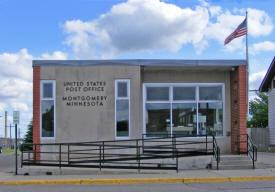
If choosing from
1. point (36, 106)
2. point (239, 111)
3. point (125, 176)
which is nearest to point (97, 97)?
point (36, 106)

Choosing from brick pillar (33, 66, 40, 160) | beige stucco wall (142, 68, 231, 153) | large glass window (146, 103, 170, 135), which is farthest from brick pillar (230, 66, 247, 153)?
brick pillar (33, 66, 40, 160)

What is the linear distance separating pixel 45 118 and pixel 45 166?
224 centimetres

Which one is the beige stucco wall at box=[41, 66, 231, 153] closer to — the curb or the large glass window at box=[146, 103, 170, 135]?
the large glass window at box=[146, 103, 170, 135]

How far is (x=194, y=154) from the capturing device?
14.9 metres

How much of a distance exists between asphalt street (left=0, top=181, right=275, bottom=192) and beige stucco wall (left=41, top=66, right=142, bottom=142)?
448 cm

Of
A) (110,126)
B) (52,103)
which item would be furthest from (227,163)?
(52,103)

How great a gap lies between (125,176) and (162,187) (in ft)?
7.71

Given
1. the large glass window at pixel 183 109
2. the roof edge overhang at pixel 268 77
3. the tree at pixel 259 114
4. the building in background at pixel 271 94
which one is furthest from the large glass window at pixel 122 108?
the tree at pixel 259 114

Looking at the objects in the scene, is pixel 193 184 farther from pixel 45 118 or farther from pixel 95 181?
pixel 45 118

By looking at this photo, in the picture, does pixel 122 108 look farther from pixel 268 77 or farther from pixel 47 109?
pixel 268 77

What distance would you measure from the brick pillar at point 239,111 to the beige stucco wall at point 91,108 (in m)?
4.25

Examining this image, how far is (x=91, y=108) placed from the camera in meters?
15.9

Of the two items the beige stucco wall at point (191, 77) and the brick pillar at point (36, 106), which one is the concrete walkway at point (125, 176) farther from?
the beige stucco wall at point (191, 77)

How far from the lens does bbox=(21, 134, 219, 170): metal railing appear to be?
14383mm
